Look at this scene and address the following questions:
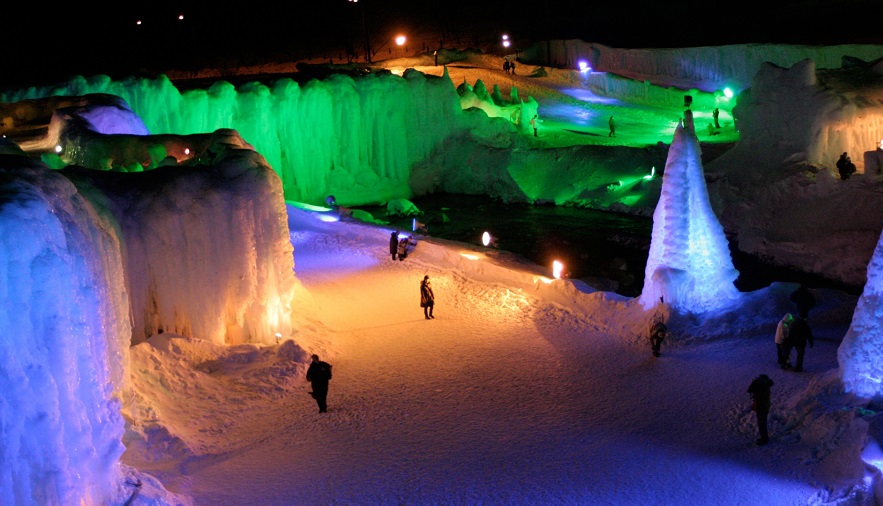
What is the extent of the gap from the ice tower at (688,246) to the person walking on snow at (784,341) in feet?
9.37

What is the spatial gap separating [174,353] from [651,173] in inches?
1107

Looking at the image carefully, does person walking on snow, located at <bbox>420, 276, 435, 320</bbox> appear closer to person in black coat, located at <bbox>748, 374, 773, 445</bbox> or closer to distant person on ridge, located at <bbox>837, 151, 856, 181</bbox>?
person in black coat, located at <bbox>748, 374, 773, 445</bbox>

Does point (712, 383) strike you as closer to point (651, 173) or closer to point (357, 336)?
point (357, 336)

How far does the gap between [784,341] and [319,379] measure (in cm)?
765

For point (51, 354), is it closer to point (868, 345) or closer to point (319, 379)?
point (319, 379)

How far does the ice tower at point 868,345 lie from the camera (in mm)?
11742

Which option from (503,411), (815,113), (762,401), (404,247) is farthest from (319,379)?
(815,113)

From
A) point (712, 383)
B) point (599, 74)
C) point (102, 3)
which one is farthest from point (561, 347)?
point (102, 3)

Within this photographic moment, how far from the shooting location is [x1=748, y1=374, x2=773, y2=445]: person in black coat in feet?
38.9

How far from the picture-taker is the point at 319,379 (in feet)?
44.4

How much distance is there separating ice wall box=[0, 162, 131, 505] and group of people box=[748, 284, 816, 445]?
27.5 ft

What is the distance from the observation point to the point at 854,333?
12.1 metres

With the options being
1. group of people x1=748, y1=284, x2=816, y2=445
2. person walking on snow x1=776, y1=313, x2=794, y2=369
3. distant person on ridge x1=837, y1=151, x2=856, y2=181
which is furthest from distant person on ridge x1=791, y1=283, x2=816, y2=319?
distant person on ridge x1=837, y1=151, x2=856, y2=181

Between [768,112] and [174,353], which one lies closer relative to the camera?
[174,353]
